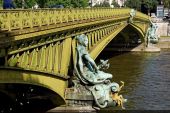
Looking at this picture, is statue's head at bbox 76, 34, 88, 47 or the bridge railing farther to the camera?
statue's head at bbox 76, 34, 88, 47

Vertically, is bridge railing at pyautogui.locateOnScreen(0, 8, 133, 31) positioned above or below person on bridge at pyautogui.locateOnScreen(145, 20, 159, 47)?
above

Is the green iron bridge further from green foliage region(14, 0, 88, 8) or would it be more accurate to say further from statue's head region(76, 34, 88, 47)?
green foliage region(14, 0, 88, 8)

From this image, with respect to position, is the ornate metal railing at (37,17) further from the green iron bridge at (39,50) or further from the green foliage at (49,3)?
the green foliage at (49,3)

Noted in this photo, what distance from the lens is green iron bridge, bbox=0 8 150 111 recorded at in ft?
63.8

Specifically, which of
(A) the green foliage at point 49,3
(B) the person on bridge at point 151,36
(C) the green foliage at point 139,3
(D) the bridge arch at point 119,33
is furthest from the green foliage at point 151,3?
(D) the bridge arch at point 119,33

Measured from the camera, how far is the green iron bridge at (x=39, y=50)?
19.5 meters

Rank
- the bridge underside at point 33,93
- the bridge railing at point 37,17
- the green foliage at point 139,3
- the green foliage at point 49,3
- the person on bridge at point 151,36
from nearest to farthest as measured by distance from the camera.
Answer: the bridge railing at point 37,17, the bridge underside at point 33,93, the green foliage at point 49,3, the person on bridge at point 151,36, the green foliage at point 139,3

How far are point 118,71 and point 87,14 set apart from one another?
22007 mm

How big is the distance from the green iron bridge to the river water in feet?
17.6

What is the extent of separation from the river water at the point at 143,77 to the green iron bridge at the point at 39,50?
5366mm

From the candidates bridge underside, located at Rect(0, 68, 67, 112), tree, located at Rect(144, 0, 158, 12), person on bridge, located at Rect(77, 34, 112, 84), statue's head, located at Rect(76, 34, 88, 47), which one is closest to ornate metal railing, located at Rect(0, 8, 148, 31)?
statue's head, located at Rect(76, 34, 88, 47)

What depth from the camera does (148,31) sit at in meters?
85.2

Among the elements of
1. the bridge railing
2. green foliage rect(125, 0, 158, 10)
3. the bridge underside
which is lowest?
green foliage rect(125, 0, 158, 10)

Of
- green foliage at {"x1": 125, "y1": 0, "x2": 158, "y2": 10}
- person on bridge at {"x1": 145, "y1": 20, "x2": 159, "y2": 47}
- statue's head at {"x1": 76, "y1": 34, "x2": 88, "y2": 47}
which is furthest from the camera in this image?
green foliage at {"x1": 125, "y1": 0, "x2": 158, "y2": 10}
